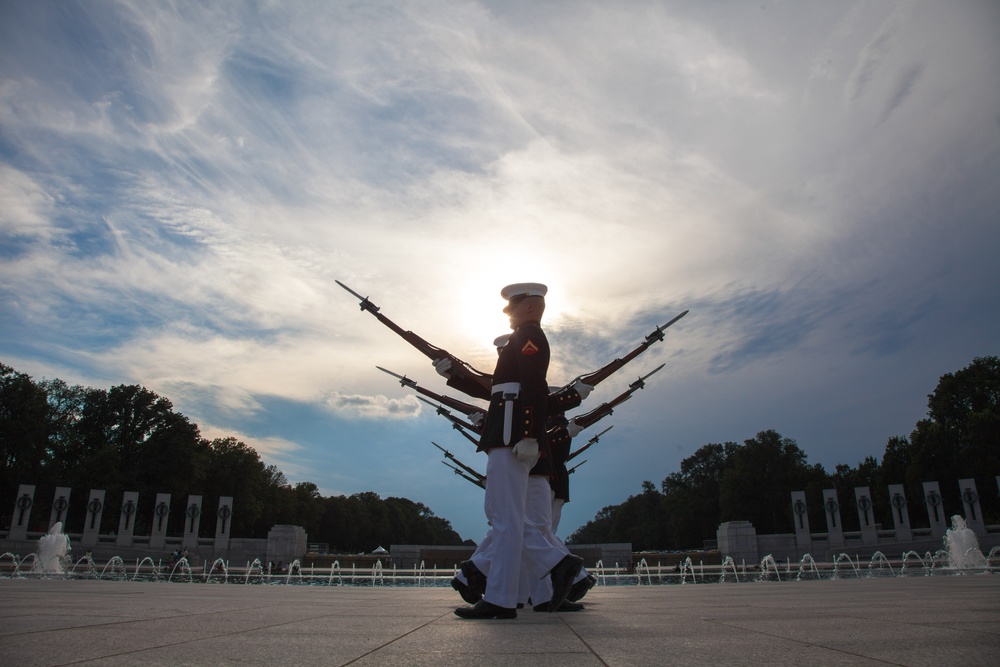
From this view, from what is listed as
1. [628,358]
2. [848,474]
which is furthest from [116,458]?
[848,474]

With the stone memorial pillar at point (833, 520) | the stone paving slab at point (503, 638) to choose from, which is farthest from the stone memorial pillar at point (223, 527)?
the stone paving slab at point (503, 638)

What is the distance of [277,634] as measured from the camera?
3.36 meters

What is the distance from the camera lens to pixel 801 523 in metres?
45.2

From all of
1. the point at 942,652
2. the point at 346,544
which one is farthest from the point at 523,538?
the point at 346,544

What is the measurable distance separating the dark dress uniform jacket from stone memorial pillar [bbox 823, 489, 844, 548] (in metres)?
40.8

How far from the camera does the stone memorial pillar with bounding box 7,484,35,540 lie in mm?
40781

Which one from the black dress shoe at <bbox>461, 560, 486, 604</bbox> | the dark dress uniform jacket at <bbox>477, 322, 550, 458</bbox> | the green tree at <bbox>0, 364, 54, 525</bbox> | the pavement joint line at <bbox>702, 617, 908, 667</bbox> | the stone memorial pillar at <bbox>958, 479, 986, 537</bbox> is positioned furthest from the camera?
the green tree at <bbox>0, 364, 54, 525</bbox>

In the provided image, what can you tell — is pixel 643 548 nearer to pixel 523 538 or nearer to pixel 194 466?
pixel 194 466

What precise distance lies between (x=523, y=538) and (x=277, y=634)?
3107 millimetres

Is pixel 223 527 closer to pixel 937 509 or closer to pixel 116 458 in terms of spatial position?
pixel 116 458

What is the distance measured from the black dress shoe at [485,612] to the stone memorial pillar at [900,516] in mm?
41136

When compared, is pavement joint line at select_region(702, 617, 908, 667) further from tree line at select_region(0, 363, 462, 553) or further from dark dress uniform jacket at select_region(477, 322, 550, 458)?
tree line at select_region(0, 363, 462, 553)

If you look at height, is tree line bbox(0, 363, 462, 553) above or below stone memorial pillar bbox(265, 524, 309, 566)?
above

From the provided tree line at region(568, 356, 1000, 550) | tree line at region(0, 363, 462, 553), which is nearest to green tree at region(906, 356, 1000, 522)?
tree line at region(568, 356, 1000, 550)
